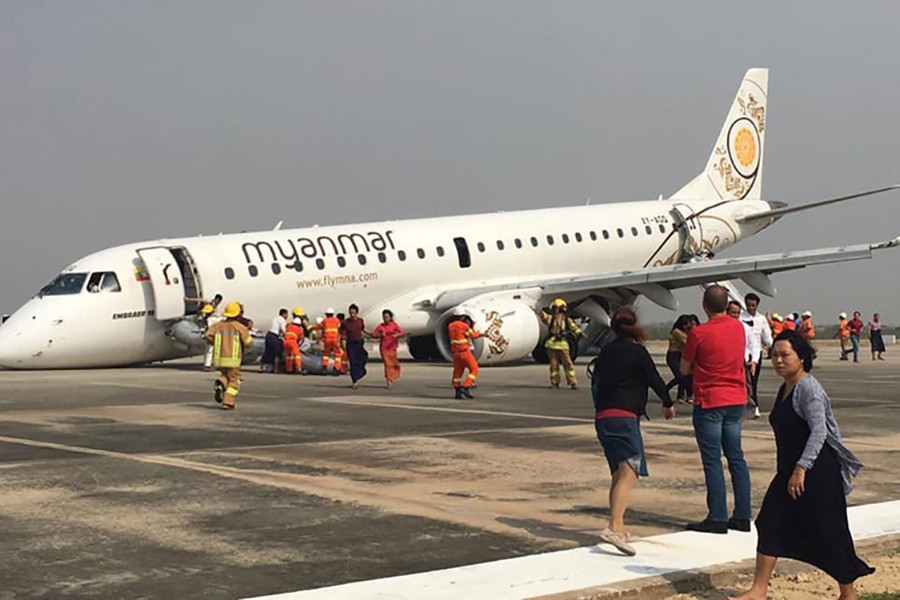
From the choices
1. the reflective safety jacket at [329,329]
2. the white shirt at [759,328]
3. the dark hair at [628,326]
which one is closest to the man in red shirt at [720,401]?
the dark hair at [628,326]

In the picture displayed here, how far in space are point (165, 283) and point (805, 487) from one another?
70.4ft

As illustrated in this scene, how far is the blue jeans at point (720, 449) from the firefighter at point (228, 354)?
10021 millimetres

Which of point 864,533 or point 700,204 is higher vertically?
point 700,204

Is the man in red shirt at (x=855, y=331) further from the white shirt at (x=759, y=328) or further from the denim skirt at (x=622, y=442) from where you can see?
the denim skirt at (x=622, y=442)

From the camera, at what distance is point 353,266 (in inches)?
1158

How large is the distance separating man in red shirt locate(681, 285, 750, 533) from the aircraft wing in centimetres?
2090

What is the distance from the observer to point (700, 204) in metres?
37.5

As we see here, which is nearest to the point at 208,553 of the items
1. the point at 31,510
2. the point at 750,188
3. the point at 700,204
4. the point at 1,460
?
the point at 31,510

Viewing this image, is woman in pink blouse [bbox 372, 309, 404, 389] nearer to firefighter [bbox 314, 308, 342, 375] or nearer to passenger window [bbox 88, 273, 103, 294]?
firefighter [bbox 314, 308, 342, 375]

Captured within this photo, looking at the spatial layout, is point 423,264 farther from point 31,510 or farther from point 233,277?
point 31,510

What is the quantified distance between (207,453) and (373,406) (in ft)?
19.1

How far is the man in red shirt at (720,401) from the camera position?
8516mm

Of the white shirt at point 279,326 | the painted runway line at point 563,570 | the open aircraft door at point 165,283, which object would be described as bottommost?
the painted runway line at point 563,570

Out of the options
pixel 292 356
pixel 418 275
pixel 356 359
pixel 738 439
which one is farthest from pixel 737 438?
pixel 418 275
